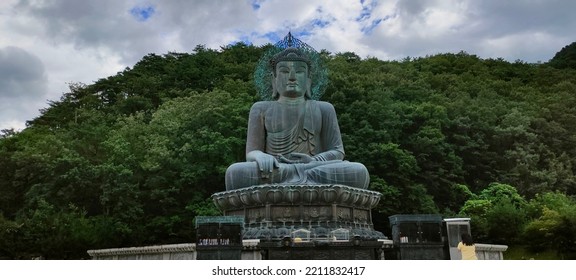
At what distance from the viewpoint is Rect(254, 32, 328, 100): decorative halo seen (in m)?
11.7

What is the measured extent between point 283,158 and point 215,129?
747 centimetres

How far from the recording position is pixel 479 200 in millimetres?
17328

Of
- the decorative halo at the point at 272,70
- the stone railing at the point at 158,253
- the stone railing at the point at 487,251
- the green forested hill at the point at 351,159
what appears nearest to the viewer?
the stone railing at the point at 158,253

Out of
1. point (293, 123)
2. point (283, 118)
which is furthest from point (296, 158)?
point (283, 118)

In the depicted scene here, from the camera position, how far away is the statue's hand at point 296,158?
34.3 feet

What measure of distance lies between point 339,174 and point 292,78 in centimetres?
220

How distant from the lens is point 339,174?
32.3ft

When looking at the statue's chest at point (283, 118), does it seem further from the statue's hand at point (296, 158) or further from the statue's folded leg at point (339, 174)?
the statue's folded leg at point (339, 174)

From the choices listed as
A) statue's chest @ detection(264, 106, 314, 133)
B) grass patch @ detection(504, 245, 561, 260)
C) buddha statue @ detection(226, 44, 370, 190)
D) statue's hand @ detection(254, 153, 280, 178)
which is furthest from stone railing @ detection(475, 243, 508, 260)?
grass patch @ detection(504, 245, 561, 260)

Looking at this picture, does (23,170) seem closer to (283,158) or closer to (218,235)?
(283,158)

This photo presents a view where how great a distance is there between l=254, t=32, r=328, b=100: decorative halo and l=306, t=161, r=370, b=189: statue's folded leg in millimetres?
2248

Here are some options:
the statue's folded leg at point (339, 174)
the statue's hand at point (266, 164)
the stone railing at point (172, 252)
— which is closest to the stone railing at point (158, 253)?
the stone railing at point (172, 252)

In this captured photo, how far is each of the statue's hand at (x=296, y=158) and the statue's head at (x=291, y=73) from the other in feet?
3.89

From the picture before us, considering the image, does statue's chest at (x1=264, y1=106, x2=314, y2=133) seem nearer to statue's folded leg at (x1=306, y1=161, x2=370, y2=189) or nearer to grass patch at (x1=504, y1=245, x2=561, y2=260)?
statue's folded leg at (x1=306, y1=161, x2=370, y2=189)
